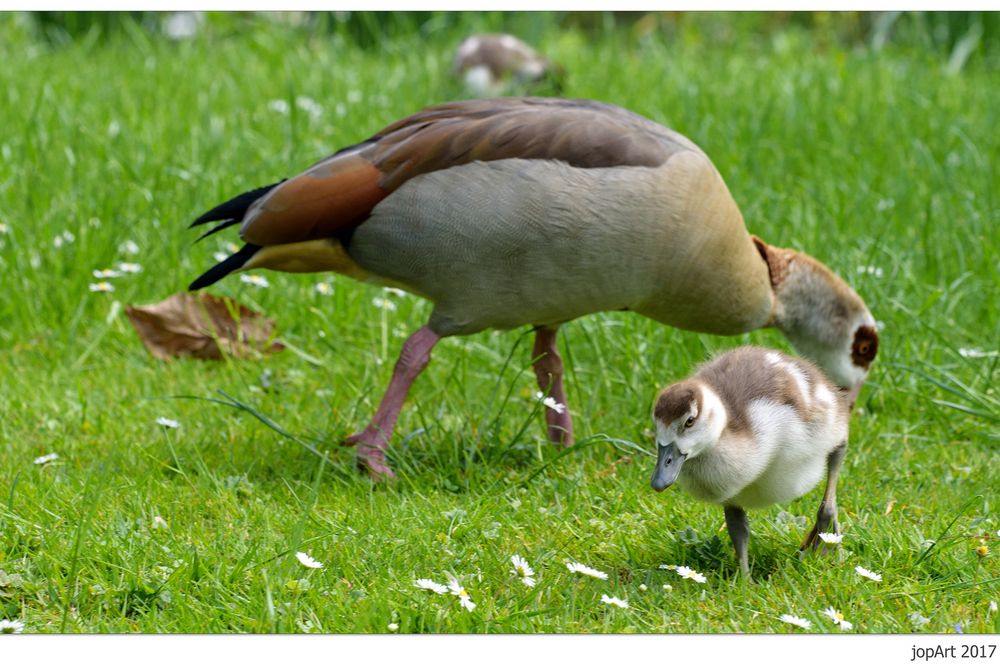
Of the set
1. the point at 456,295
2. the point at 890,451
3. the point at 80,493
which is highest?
the point at 456,295

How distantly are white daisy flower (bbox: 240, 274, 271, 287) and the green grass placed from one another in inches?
4.0

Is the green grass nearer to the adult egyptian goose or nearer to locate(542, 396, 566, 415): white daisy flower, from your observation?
locate(542, 396, 566, 415): white daisy flower

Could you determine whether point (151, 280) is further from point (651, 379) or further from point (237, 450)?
point (651, 379)

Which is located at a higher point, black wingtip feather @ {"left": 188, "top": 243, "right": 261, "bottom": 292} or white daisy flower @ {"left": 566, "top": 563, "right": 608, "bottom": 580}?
black wingtip feather @ {"left": 188, "top": 243, "right": 261, "bottom": 292}

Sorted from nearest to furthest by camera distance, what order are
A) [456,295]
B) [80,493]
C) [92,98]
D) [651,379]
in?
[80,493], [456,295], [651,379], [92,98]

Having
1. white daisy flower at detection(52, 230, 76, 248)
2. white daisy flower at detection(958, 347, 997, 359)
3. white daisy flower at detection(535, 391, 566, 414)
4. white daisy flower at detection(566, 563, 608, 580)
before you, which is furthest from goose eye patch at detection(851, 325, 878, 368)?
white daisy flower at detection(52, 230, 76, 248)

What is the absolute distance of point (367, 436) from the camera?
482 cm

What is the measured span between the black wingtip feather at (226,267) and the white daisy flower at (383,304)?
3.48 feet

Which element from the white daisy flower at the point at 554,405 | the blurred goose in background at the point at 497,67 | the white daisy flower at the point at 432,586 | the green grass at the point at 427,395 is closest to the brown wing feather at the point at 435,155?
the green grass at the point at 427,395

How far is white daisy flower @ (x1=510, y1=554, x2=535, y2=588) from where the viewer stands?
12.2 ft

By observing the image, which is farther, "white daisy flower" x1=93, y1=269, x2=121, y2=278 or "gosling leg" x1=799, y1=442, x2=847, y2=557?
"white daisy flower" x1=93, y1=269, x2=121, y2=278

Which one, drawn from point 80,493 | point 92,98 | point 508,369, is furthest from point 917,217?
point 92,98

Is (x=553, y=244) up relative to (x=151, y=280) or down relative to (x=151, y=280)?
up

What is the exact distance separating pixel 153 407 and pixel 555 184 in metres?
1.86
